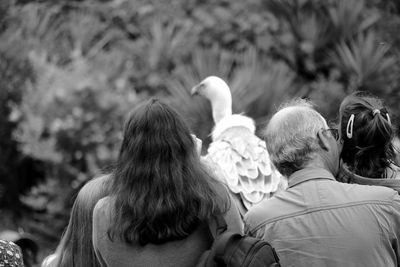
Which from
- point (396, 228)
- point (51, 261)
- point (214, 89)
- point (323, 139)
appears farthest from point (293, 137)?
point (214, 89)

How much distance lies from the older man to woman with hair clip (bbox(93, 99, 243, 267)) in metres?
0.18

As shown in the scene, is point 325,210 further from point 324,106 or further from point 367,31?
point 367,31

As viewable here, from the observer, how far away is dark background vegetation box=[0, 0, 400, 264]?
747 cm

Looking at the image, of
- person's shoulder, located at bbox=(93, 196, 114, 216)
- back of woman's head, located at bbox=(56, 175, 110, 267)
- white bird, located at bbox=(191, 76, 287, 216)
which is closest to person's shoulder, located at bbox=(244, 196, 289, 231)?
person's shoulder, located at bbox=(93, 196, 114, 216)

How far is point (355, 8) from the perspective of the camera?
8.63m

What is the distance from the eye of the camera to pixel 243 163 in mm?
4016

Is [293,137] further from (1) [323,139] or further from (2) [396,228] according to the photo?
(2) [396,228]

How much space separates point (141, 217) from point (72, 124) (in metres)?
5.15

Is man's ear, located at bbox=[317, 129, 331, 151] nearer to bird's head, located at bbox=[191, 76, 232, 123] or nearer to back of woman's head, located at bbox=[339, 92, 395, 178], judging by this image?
back of woman's head, located at bbox=[339, 92, 395, 178]

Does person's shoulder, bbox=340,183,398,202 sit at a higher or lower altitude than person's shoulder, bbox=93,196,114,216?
lower

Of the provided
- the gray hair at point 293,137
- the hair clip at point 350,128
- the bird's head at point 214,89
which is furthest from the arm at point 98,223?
the bird's head at point 214,89

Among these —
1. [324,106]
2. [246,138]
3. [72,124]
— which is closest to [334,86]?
[324,106]

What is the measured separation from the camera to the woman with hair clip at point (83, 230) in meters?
2.88

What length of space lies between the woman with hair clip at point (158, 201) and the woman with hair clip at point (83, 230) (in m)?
0.26
